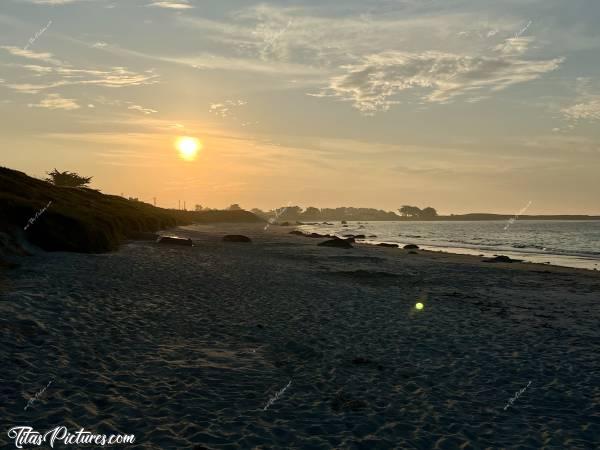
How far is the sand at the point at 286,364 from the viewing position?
328 inches

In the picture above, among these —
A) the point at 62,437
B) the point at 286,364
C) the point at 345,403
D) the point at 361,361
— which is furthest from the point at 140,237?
the point at 62,437

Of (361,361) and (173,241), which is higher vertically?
(173,241)

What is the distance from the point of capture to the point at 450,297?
2334 centimetres

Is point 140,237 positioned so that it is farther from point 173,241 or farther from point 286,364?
point 286,364

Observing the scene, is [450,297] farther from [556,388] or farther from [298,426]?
[298,426]

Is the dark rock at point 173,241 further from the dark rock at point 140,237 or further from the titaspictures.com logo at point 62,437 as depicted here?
the titaspictures.com logo at point 62,437

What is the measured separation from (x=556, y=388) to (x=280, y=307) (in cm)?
1028

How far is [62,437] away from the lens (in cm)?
735

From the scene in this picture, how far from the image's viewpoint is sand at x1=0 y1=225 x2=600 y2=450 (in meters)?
8.32

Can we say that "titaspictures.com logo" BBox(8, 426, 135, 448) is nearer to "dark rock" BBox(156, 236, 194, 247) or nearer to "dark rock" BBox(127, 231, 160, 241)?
"dark rock" BBox(156, 236, 194, 247)

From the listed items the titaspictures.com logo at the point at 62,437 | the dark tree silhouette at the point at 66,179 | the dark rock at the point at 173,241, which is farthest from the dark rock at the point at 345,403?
the dark tree silhouette at the point at 66,179

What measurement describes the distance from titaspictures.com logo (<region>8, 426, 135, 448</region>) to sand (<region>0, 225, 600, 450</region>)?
151 millimetres

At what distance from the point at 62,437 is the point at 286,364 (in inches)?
229

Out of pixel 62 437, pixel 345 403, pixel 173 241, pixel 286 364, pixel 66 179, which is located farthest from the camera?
pixel 66 179
